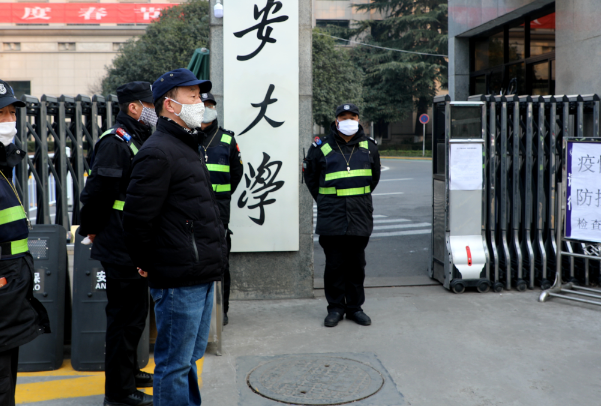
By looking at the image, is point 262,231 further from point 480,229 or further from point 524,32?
point 524,32

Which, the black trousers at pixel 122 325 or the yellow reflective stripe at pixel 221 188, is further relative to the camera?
the yellow reflective stripe at pixel 221 188

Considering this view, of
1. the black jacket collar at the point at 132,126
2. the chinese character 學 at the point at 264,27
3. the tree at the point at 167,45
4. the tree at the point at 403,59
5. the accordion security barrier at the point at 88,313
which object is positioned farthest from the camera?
the tree at the point at 403,59

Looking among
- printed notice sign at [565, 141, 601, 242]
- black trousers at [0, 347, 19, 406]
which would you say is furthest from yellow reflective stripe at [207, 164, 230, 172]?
printed notice sign at [565, 141, 601, 242]

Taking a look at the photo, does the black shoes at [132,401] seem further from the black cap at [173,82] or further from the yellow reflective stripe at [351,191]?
the yellow reflective stripe at [351,191]

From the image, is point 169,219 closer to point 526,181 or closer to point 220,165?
point 220,165

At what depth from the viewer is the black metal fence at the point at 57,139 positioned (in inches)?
193

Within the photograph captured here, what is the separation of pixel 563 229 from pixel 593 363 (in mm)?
2261

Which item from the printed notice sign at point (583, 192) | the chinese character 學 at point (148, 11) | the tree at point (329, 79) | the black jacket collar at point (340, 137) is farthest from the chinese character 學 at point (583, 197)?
the chinese character 學 at point (148, 11)

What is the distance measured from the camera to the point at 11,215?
2820 millimetres

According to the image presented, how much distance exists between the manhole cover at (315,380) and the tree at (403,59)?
4103 cm

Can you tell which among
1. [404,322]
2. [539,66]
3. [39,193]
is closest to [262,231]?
[404,322]

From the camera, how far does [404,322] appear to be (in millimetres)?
5461

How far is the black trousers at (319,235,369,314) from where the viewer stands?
217 inches

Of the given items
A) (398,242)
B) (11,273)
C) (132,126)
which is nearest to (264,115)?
(132,126)
